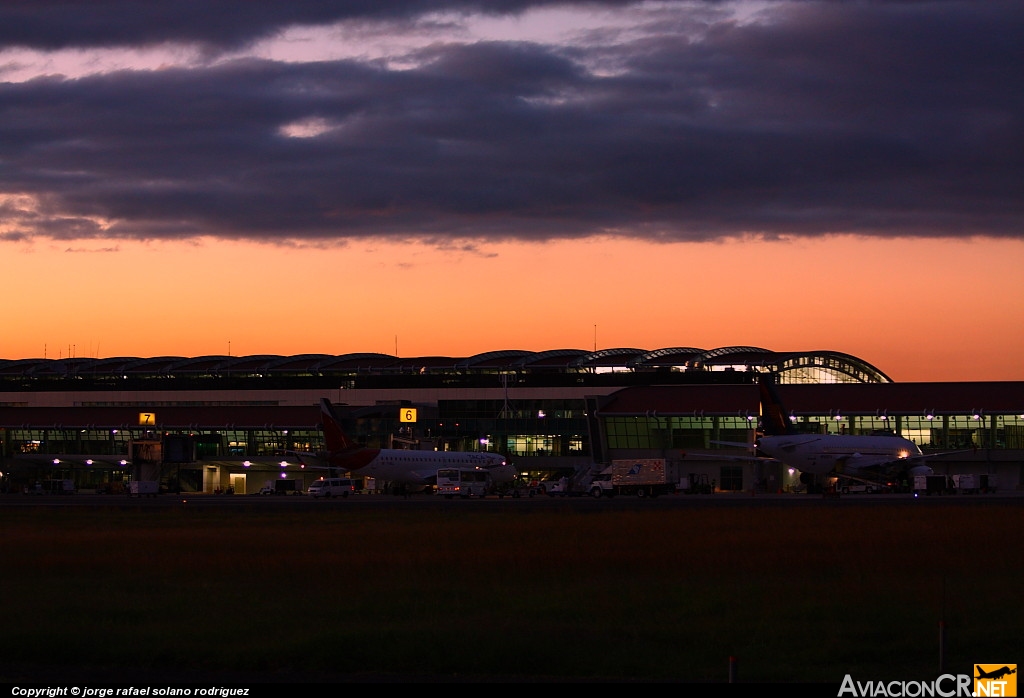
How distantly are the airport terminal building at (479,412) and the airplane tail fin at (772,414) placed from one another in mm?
13384

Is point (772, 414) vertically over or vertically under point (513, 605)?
over

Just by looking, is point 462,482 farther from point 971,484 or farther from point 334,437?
point 971,484

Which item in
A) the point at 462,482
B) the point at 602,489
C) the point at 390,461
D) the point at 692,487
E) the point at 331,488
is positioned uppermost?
the point at 390,461

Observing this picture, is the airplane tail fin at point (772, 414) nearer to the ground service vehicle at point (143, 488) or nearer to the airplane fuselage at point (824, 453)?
the airplane fuselage at point (824, 453)

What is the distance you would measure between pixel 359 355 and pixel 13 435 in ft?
Result: 142

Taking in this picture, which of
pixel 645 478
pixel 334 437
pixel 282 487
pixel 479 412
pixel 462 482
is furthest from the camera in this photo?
pixel 479 412

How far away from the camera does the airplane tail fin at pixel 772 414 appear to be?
10106cm

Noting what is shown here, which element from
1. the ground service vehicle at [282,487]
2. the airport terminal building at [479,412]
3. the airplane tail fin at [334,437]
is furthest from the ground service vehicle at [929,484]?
the ground service vehicle at [282,487]

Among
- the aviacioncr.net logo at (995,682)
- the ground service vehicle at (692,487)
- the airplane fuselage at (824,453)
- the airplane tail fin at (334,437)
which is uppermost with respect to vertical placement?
the airplane tail fin at (334,437)

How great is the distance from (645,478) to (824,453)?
47.1 ft

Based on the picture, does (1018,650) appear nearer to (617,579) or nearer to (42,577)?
(617,579)

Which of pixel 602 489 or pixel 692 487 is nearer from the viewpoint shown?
pixel 602 489

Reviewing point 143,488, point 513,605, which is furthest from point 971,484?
point 513,605

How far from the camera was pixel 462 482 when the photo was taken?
9700cm
